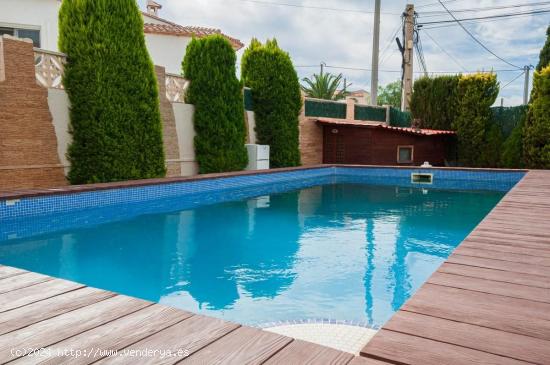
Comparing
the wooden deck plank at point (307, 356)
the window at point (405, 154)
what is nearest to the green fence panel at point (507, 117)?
the window at point (405, 154)

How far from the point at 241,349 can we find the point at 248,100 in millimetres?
13973

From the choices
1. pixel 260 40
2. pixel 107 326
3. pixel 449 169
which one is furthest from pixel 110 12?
pixel 449 169

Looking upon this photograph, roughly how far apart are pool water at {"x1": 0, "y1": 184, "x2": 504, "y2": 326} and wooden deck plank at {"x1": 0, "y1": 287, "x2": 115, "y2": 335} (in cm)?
146

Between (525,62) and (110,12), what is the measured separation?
155ft

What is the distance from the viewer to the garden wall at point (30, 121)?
8.23 meters

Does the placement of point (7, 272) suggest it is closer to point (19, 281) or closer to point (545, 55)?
point (19, 281)

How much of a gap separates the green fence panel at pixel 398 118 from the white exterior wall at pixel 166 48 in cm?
1101

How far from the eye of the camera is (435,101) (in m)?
17.9

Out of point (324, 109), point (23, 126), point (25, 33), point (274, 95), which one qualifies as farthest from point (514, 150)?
point (25, 33)

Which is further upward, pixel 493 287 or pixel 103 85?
pixel 103 85

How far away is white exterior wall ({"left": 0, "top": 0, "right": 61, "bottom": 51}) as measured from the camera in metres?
14.6

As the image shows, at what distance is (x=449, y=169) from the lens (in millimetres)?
14391

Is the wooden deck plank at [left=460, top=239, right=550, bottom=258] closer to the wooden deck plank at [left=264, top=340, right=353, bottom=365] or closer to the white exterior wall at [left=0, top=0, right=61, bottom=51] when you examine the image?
the wooden deck plank at [left=264, top=340, right=353, bottom=365]

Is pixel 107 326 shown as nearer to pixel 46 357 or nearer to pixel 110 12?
pixel 46 357
